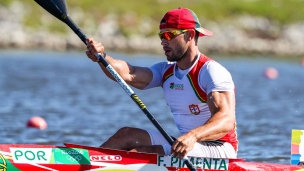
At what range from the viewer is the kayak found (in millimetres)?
6438

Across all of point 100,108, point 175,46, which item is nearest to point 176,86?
point 175,46

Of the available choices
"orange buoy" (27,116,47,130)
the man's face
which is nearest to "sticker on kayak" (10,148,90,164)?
the man's face

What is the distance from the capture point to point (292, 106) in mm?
19953

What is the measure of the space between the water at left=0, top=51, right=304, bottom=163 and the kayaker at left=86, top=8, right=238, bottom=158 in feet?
12.8

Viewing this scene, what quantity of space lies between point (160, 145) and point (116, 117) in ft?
30.9

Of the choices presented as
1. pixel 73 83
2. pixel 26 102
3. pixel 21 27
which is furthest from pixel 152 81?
pixel 21 27

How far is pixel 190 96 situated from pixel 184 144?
696mm

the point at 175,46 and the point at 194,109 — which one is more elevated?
the point at 175,46

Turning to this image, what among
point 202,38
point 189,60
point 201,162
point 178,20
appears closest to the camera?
point 201,162

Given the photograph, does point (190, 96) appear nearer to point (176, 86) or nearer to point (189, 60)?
point (176, 86)

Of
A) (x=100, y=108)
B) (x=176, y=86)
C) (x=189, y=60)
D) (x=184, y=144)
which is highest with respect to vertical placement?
(x=100, y=108)

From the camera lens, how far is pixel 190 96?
700 centimetres

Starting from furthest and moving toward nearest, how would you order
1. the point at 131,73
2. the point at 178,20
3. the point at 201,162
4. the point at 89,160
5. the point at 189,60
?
the point at 131,73
the point at 189,60
the point at 178,20
the point at 201,162
the point at 89,160

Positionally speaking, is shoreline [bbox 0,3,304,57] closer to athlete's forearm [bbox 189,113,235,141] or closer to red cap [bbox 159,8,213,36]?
red cap [bbox 159,8,213,36]
